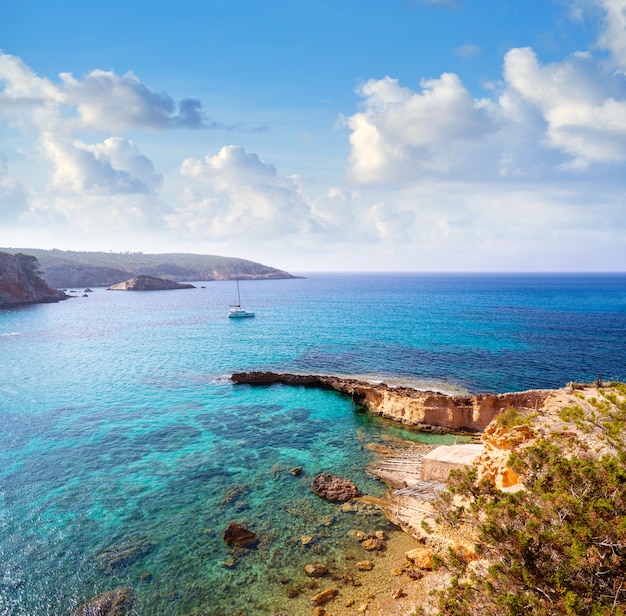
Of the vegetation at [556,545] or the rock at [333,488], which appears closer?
the vegetation at [556,545]

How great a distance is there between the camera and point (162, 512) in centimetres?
2714

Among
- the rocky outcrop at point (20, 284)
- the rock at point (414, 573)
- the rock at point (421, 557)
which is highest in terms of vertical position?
the rocky outcrop at point (20, 284)

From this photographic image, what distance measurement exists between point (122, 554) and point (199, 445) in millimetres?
14282

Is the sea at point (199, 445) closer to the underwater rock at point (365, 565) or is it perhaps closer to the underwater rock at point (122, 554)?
the underwater rock at point (122, 554)

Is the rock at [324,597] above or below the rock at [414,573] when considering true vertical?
below

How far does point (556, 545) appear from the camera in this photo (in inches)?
508

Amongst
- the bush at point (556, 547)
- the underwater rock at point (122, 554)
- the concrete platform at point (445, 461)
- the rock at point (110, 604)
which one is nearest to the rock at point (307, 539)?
the underwater rock at point (122, 554)

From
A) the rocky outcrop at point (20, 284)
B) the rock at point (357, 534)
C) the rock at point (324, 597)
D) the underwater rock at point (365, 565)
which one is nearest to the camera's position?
the rock at point (324, 597)

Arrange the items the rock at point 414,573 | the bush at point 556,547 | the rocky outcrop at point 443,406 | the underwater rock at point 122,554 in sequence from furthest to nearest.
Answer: the rocky outcrop at point 443,406 < the underwater rock at point 122,554 < the rock at point 414,573 < the bush at point 556,547

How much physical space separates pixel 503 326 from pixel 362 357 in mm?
49051

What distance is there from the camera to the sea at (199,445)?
70.7 feet

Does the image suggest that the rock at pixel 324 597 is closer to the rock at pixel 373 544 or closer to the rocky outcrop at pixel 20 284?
the rock at pixel 373 544

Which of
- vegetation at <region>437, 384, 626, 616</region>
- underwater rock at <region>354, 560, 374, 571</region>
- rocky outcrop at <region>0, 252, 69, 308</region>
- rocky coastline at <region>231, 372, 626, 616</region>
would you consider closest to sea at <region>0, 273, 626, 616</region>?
underwater rock at <region>354, 560, 374, 571</region>

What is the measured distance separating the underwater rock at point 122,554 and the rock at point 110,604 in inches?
73.0
